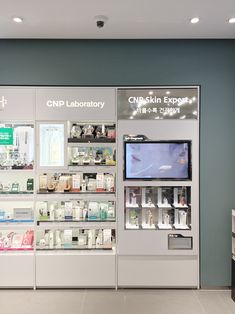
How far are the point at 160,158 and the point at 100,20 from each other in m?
1.86

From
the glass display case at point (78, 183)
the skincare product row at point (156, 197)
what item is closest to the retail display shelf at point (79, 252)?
the skincare product row at point (156, 197)

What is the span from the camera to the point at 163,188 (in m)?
4.18

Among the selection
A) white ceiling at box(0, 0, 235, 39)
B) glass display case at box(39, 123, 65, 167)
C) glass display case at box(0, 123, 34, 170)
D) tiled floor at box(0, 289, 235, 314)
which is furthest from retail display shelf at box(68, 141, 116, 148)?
tiled floor at box(0, 289, 235, 314)

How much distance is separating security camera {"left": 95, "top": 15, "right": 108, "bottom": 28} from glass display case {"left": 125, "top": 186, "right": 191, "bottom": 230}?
2054 mm

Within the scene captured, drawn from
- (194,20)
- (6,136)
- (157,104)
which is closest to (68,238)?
(6,136)

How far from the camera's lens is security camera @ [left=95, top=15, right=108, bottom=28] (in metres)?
3.38

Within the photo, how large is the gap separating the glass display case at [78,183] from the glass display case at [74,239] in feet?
1.78

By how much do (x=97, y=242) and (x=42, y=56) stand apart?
8.56 feet

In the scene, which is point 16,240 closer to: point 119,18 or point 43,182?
point 43,182

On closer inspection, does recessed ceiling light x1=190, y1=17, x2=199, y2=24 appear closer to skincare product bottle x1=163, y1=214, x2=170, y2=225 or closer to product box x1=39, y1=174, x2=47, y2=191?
skincare product bottle x1=163, y1=214, x2=170, y2=225

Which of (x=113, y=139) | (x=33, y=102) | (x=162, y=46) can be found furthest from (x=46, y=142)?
(x=162, y=46)

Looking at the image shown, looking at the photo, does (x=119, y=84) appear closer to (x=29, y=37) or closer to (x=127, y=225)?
(x=29, y=37)

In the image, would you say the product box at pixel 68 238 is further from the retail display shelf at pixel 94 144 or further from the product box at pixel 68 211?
the retail display shelf at pixel 94 144

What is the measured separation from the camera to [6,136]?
4.15 m
